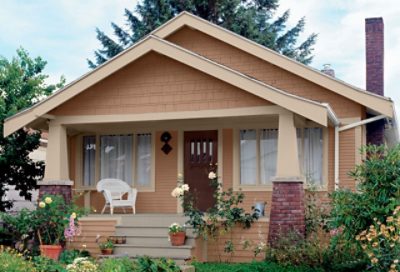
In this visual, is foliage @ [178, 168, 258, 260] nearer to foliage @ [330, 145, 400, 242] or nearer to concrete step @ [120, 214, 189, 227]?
concrete step @ [120, 214, 189, 227]

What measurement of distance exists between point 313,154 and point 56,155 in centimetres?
572

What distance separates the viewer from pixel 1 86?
1556cm

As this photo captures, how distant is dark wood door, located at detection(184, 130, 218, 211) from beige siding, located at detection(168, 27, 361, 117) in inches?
70.8

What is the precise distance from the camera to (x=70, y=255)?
11.1m

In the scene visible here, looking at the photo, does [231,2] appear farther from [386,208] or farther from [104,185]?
[386,208]

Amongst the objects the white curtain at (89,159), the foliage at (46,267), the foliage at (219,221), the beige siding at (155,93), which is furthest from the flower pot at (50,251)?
the white curtain at (89,159)

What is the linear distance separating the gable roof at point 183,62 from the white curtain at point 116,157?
252cm

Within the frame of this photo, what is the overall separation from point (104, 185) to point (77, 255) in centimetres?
299

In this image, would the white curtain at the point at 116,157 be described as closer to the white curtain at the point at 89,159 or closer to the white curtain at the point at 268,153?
the white curtain at the point at 89,159

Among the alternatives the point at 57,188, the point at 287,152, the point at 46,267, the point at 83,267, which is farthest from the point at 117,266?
the point at 57,188

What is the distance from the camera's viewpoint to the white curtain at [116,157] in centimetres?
1481

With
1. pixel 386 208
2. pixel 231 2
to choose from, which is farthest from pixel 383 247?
pixel 231 2

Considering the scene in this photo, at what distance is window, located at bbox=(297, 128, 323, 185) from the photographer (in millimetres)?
13172

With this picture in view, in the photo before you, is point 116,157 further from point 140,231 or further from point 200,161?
point 140,231
